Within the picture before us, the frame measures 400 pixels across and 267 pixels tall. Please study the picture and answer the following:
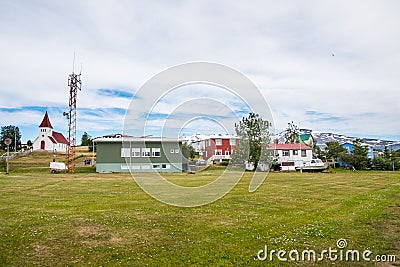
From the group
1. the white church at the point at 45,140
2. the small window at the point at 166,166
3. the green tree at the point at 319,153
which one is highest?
the white church at the point at 45,140

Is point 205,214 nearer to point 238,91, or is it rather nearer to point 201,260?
point 201,260

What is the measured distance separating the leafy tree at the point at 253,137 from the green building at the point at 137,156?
10.2m

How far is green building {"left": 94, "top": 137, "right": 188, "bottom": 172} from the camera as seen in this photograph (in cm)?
4931

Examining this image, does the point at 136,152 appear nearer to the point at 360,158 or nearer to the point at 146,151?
the point at 146,151

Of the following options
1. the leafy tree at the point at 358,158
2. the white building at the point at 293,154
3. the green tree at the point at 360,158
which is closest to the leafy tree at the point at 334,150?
the leafy tree at the point at 358,158

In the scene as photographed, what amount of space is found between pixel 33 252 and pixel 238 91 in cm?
1234

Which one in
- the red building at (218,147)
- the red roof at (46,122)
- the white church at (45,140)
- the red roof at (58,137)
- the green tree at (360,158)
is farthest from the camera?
the red roof at (58,137)

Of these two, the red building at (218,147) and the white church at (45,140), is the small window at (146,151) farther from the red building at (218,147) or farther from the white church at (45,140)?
the white church at (45,140)

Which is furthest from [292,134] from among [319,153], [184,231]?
[184,231]

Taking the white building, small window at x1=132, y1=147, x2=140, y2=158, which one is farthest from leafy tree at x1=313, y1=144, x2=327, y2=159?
small window at x1=132, y1=147, x2=140, y2=158

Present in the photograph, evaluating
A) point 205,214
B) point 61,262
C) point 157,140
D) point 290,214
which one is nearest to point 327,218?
point 290,214

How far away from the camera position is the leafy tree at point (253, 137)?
174ft

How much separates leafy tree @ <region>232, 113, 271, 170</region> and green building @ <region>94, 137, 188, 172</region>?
1016 cm

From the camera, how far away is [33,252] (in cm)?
821
